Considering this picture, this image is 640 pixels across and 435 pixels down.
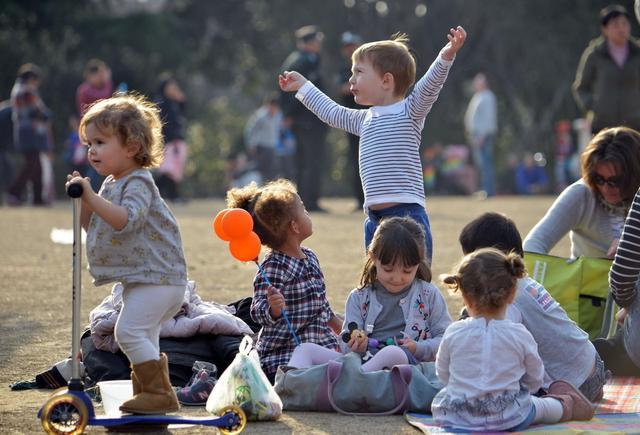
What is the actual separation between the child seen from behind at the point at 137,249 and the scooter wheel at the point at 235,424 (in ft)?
0.92

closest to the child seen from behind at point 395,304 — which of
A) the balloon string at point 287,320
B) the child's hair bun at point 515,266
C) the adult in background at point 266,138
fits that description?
the balloon string at point 287,320

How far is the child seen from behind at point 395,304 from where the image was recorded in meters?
5.00

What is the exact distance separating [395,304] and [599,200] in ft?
5.17

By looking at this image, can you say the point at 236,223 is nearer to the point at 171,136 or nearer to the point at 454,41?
the point at 454,41

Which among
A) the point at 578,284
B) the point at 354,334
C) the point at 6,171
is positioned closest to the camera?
the point at 354,334

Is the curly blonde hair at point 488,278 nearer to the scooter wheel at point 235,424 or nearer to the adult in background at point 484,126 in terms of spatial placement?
the scooter wheel at point 235,424

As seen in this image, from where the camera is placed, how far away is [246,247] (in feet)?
16.1

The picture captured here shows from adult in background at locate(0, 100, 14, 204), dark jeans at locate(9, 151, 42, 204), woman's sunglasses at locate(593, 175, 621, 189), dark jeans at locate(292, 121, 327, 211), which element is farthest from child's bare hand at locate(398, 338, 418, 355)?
adult in background at locate(0, 100, 14, 204)

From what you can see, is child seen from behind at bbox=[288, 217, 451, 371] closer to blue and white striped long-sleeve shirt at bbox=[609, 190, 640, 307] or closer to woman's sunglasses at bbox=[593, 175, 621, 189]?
blue and white striped long-sleeve shirt at bbox=[609, 190, 640, 307]

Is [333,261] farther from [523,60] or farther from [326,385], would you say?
[523,60]

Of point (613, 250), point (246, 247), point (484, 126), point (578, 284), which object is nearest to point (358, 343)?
point (246, 247)

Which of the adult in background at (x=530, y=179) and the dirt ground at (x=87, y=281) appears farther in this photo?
the adult in background at (x=530, y=179)

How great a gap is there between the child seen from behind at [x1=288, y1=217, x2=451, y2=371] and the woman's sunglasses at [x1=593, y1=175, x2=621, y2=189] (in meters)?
1.34

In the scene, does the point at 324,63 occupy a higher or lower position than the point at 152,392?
higher
